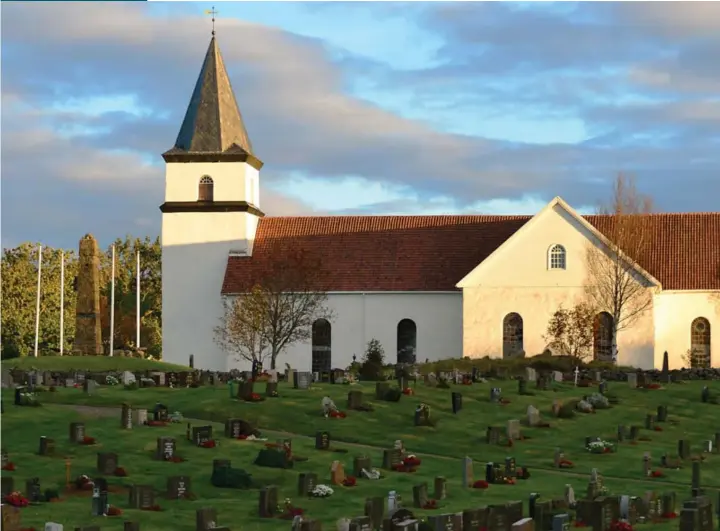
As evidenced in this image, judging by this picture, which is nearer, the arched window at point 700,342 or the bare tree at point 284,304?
the bare tree at point 284,304

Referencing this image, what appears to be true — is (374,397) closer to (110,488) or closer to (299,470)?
(299,470)

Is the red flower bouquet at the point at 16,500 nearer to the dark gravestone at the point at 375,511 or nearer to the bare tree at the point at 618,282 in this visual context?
the dark gravestone at the point at 375,511

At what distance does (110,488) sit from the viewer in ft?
107

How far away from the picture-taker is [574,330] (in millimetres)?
65625

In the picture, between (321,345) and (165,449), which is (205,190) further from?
(165,449)

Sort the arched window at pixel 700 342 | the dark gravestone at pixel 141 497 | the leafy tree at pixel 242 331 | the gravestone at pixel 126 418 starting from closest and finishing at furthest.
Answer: the dark gravestone at pixel 141 497, the gravestone at pixel 126 418, the leafy tree at pixel 242 331, the arched window at pixel 700 342

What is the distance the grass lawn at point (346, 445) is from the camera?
104 ft

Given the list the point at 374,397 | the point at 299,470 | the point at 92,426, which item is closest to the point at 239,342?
the point at 374,397

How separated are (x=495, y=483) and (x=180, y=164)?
139ft

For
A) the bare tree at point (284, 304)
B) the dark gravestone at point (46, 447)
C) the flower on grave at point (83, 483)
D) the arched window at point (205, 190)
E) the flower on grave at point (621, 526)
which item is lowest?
the flower on grave at point (621, 526)

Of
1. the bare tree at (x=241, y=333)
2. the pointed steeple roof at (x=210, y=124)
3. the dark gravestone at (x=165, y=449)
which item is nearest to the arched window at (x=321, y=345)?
the bare tree at (x=241, y=333)

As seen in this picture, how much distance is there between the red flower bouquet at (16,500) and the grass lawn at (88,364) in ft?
97.5

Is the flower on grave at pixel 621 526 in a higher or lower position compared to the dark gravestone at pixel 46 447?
lower

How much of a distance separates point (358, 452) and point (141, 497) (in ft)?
30.8
